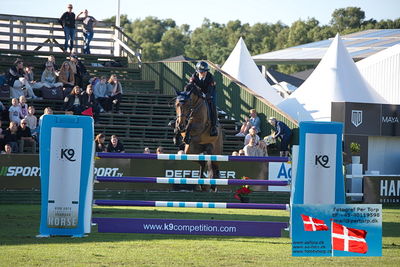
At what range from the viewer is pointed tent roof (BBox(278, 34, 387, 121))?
95.4 feet

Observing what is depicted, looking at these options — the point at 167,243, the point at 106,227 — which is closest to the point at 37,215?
the point at 106,227

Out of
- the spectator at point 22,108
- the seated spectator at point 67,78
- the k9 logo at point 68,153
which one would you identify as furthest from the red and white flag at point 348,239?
the seated spectator at point 67,78

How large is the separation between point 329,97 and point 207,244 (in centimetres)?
1816

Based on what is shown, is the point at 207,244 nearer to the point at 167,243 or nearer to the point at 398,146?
the point at 167,243

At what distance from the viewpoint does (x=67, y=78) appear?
27094mm

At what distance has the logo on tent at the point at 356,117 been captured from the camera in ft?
85.5

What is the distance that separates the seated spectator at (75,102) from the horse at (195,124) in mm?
5734

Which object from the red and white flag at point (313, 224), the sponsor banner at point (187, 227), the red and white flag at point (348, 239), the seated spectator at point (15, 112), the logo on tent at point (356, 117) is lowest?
the sponsor banner at point (187, 227)

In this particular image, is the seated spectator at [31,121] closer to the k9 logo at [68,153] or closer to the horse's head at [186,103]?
the horse's head at [186,103]

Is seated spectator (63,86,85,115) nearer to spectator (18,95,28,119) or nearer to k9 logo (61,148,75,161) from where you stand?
spectator (18,95,28,119)

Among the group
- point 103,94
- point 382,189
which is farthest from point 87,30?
point 382,189

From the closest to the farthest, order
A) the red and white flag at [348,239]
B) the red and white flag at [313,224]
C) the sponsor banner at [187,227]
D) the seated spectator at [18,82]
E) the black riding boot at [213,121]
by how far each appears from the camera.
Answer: the red and white flag at [348,239] → the red and white flag at [313,224] → the sponsor banner at [187,227] → the black riding boot at [213,121] → the seated spectator at [18,82]

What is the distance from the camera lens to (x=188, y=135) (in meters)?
19.9

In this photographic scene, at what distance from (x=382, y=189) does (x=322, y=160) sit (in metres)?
11.0
